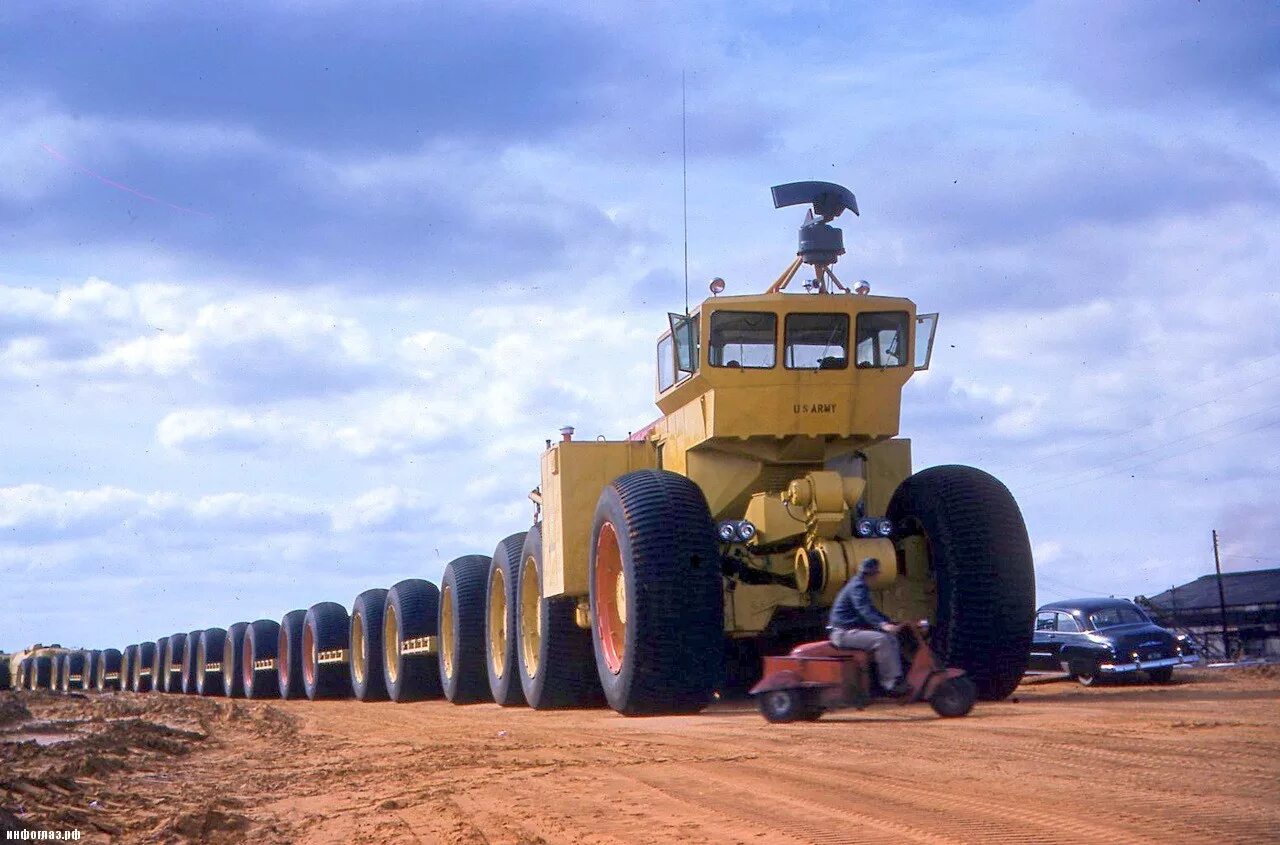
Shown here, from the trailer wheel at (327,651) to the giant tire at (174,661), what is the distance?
36.7ft

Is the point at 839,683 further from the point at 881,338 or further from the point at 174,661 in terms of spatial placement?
the point at 174,661

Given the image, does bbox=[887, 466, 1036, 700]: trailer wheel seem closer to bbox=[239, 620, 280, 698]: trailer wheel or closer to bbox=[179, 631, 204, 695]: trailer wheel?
bbox=[239, 620, 280, 698]: trailer wheel

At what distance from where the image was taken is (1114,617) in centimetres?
2103

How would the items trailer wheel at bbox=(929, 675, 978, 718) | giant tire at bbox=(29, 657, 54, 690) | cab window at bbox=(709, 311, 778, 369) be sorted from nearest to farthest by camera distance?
trailer wheel at bbox=(929, 675, 978, 718)
cab window at bbox=(709, 311, 778, 369)
giant tire at bbox=(29, 657, 54, 690)

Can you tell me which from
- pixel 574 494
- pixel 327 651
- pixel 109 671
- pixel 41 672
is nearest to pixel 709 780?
pixel 574 494

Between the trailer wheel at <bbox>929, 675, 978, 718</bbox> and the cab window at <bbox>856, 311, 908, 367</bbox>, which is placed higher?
the cab window at <bbox>856, 311, 908, 367</bbox>

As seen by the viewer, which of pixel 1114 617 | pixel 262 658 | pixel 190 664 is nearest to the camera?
pixel 1114 617

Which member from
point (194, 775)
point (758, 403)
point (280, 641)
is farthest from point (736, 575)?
point (280, 641)

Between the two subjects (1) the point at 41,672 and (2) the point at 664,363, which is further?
(1) the point at 41,672

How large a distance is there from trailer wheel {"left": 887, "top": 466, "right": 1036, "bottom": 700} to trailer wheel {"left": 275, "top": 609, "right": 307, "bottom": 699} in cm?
1706

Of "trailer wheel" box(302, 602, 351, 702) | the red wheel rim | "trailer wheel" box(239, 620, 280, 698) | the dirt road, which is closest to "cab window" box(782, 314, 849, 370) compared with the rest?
the red wheel rim

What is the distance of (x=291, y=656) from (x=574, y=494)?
47.3ft

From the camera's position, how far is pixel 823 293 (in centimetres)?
1474

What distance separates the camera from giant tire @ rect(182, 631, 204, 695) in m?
36.4
